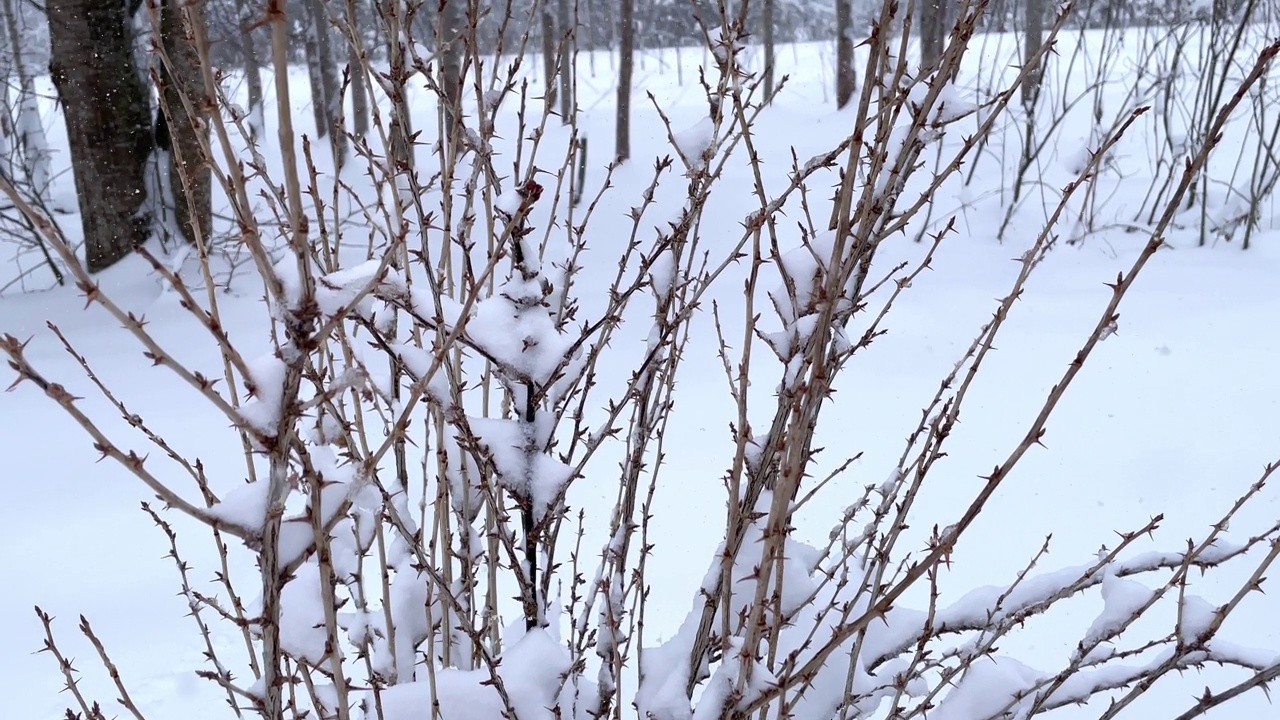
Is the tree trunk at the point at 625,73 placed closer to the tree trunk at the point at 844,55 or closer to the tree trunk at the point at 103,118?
the tree trunk at the point at 844,55

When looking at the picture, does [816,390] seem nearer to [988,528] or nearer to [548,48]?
[988,528]

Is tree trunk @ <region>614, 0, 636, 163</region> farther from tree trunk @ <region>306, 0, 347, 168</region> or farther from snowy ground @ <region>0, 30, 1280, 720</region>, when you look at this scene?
snowy ground @ <region>0, 30, 1280, 720</region>

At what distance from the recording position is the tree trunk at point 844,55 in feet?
35.2

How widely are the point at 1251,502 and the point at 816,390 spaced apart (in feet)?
10.5

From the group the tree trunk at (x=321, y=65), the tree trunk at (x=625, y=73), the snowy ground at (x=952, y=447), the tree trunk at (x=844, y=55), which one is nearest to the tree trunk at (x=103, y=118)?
the snowy ground at (x=952, y=447)

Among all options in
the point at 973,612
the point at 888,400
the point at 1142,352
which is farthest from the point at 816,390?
the point at 1142,352

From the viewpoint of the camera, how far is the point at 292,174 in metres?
0.59

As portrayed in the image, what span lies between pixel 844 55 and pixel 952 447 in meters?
8.28

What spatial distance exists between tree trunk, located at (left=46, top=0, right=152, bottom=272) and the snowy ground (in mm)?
281

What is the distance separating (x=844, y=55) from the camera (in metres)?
11.0

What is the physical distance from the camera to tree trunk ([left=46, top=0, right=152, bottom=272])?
5.73 meters

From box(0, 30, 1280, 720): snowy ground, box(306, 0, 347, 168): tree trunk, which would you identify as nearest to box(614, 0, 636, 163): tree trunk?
box(306, 0, 347, 168): tree trunk

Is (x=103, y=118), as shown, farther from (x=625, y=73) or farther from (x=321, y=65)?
(x=625, y=73)

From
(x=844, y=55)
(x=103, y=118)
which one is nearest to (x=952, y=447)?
(x=103, y=118)
